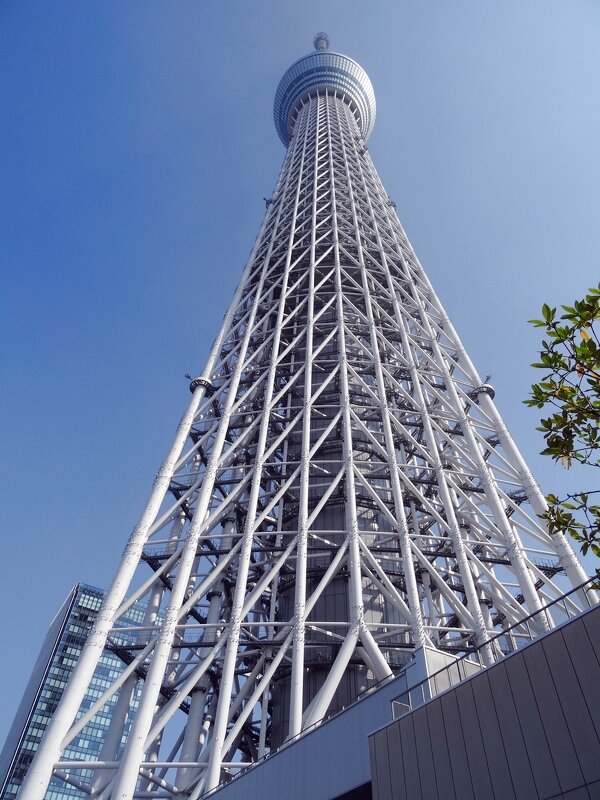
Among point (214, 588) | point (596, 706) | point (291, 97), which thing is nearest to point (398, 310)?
point (214, 588)

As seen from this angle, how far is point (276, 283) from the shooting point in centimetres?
4047

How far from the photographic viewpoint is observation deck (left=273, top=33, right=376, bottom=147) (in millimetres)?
76250

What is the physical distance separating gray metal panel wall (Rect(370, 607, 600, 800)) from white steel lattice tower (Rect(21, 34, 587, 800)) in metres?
3.06

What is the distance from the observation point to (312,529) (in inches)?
1137

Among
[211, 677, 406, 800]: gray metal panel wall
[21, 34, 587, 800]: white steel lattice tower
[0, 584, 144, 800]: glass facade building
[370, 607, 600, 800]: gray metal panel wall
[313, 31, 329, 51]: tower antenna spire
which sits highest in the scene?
[313, 31, 329, 51]: tower antenna spire

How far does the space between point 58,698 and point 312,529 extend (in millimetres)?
90904

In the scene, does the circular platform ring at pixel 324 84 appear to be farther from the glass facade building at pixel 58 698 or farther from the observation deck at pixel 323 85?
the glass facade building at pixel 58 698

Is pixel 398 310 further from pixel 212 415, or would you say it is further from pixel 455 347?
pixel 212 415

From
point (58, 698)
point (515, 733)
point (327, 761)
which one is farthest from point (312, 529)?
point (58, 698)

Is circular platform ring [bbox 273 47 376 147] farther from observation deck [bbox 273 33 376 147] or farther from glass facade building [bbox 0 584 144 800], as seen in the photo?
glass facade building [bbox 0 584 144 800]

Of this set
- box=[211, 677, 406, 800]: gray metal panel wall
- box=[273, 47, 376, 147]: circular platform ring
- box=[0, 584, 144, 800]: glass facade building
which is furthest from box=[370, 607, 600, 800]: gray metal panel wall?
box=[0, 584, 144, 800]: glass facade building

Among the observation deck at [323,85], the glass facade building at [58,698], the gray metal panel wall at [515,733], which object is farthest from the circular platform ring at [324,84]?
the glass facade building at [58,698]

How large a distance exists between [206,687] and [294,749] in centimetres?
900

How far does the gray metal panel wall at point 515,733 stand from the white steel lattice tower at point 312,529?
3065 mm
